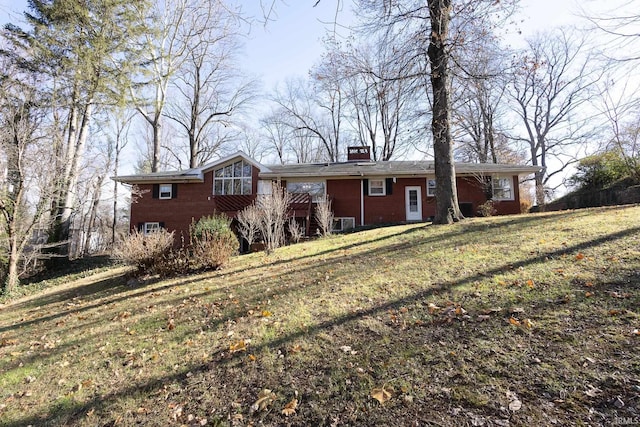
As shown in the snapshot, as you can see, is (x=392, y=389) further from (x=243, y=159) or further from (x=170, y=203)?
(x=170, y=203)

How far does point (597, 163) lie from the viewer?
14.5 meters

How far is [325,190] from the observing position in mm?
18156

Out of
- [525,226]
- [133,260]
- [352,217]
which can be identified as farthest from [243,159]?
[525,226]

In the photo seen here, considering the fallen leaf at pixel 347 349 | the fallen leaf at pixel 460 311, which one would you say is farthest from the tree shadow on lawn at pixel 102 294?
the fallen leaf at pixel 460 311

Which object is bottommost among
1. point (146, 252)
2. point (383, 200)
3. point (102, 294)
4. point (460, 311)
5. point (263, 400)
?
point (102, 294)

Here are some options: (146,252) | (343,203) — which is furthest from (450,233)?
(343,203)

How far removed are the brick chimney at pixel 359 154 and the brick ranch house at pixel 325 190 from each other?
2.43 meters

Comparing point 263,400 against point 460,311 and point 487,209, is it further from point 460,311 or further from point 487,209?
point 487,209

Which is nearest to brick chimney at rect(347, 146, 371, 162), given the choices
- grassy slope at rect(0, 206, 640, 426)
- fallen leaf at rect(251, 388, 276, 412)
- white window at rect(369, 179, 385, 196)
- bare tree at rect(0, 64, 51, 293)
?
white window at rect(369, 179, 385, 196)

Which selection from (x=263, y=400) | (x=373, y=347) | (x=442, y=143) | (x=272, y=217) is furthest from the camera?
(x=272, y=217)

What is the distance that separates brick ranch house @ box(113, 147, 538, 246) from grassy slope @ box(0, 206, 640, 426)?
35.4 feet

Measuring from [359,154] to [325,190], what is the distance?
5227 millimetres

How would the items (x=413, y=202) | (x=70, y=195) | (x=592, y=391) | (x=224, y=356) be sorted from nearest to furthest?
(x=592, y=391), (x=224, y=356), (x=70, y=195), (x=413, y=202)

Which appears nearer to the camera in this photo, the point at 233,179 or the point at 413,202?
the point at 413,202
